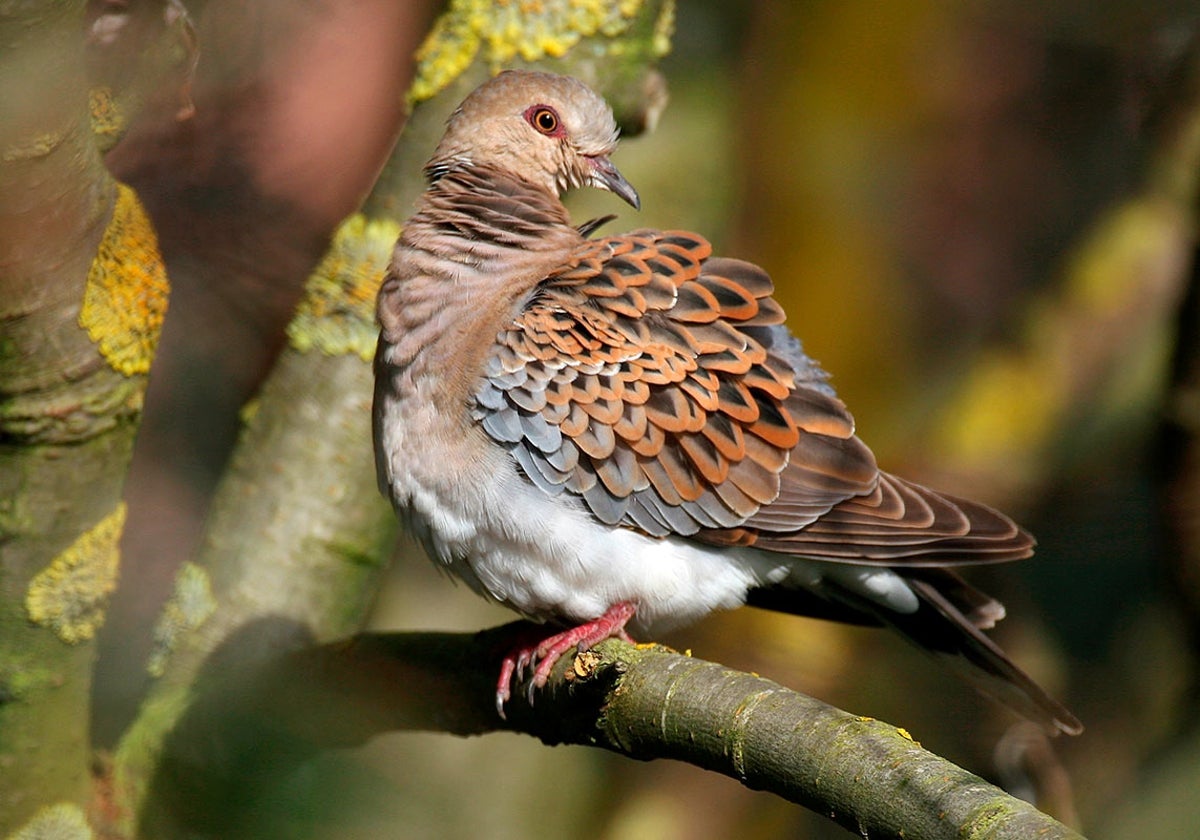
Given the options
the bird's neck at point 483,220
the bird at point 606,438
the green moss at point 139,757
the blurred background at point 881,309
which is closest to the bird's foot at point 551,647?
the bird at point 606,438

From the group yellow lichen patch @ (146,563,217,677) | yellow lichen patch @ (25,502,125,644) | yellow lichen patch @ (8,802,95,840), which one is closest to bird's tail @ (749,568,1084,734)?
yellow lichen patch @ (146,563,217,677)

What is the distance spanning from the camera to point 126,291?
243 cm

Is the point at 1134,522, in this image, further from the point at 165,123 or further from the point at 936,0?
the point at 165,123

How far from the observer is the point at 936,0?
14.3 ft

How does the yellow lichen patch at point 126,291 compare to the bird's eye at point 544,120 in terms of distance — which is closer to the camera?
the yellow lichen patch at point 126,291

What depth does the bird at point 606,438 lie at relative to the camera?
240 cm

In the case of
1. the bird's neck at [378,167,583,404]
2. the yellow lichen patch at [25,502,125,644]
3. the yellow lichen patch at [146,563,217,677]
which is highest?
the bird's neck at [378,167,583,404]

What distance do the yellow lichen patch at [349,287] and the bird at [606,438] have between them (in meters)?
0.30

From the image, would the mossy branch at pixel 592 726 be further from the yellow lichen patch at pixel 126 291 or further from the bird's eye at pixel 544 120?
the bird's eye at pixel 544 120

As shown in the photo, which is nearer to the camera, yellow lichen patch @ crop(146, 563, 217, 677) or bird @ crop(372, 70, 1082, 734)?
bird @ crop(372, 70, 1082, 734)

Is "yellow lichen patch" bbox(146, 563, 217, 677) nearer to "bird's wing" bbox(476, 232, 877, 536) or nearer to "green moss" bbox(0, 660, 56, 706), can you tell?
"green moss" bbox(0, 660, 56, 706)

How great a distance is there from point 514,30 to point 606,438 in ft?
3.79

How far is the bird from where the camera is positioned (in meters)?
2.40

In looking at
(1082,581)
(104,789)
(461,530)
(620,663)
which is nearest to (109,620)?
(104,789)
